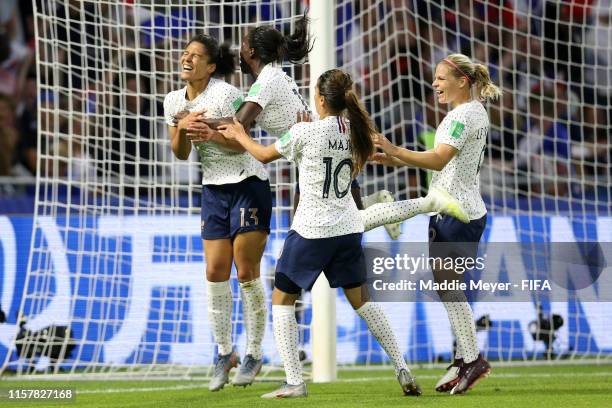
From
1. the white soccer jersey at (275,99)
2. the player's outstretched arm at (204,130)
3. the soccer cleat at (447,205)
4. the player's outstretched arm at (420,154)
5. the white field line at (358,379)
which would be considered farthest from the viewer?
the white field line at (358,379)

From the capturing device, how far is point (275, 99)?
6590 mm

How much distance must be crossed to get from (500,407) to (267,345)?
328 cm

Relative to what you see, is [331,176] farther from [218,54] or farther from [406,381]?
[218,54]

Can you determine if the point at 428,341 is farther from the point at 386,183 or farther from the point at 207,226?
the point at 207,226

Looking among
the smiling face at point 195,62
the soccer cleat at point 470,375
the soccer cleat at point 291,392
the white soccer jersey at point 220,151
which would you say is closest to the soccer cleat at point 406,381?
the soccer cleat at point 470,375

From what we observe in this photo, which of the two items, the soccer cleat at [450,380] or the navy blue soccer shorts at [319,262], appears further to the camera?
the soccer cleat at [450,380]

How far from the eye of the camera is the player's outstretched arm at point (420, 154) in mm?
5977

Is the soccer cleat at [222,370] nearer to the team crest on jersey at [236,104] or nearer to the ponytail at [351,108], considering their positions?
the team crest on jersey at [236,104]

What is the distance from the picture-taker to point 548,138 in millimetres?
11031

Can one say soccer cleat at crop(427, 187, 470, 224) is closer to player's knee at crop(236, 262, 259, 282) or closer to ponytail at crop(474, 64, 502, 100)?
ponytail at crop(474, 64, 502, 100)

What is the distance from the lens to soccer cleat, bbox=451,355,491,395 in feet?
20.7

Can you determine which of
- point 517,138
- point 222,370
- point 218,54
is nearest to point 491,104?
point 517,138

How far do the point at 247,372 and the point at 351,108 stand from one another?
1845 mm

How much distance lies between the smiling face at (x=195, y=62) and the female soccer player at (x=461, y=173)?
1215 mm
